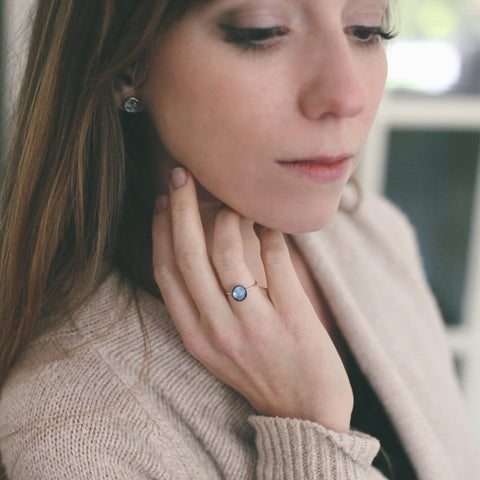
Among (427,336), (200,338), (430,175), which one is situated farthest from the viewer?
(430,175)

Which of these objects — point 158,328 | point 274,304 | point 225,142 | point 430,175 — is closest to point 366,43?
point 225,142

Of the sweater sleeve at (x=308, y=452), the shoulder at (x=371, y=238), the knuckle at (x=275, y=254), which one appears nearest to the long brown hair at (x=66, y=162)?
the knuckle at (x=275, y=254)

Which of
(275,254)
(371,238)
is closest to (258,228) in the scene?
(275,254)

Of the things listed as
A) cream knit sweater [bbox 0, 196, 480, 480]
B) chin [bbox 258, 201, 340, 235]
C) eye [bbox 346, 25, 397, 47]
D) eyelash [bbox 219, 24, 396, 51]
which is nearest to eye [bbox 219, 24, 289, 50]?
eyelash [bbox 219, 24, 396, 51]

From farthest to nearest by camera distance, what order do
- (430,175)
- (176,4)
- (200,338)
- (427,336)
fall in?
(430,175), (427,336), (200,338), (176,4)

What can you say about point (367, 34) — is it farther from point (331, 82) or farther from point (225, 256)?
point (225, 256)

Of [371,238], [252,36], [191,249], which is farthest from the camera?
[371,238]

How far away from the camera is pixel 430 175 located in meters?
1.75

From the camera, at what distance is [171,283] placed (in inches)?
29.9

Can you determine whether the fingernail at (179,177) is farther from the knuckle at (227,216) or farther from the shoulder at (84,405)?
the shoulder at (84,405)

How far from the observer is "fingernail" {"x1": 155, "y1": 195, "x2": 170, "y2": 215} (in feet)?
2.64

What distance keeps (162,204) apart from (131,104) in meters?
0.14

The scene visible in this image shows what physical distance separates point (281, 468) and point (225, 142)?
1.37 feet

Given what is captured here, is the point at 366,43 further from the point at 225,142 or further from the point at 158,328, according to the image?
the point at 158,328
